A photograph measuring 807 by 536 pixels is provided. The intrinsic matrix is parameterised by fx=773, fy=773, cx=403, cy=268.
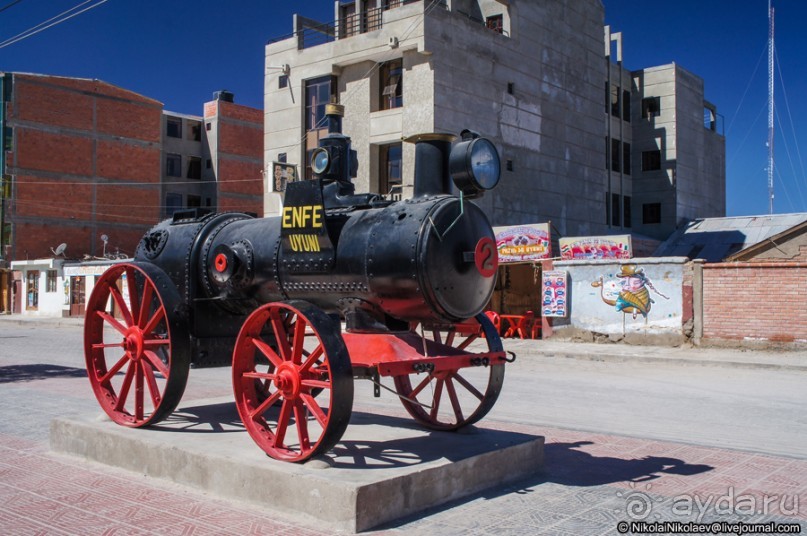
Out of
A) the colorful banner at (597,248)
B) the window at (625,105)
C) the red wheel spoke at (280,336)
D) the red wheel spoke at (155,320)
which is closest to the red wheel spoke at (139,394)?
the red wheel spoke at (155,320)

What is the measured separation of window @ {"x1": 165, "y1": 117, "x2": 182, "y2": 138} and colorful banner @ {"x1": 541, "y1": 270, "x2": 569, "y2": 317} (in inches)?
1257

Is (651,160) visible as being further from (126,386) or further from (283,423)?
(283,423)

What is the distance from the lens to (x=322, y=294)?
6.68 m

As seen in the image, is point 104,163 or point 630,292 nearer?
point 630,292

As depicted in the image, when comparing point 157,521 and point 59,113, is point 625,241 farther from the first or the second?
point 59,113

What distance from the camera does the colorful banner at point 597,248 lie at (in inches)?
886

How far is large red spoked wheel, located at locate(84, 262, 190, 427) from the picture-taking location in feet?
23.4

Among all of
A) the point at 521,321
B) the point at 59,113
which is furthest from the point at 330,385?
the point at 59,113

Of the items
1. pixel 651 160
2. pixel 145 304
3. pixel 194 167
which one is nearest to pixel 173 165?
pixel 194 167

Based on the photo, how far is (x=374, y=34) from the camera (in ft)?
92.1

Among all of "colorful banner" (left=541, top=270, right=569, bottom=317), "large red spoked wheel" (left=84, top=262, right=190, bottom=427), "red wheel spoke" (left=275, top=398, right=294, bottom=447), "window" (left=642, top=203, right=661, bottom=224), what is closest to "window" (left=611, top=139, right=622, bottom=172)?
"window" (left=642, top=203, right=661, bottom=224)

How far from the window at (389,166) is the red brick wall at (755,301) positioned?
→ 12379 mm

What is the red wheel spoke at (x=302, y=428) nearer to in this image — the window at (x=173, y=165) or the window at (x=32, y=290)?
the window at (x=32, y=290)

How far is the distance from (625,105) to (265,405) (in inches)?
1467
